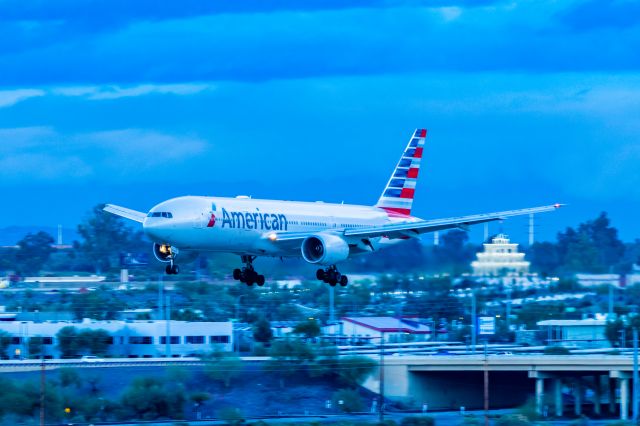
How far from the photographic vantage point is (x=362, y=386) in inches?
3356

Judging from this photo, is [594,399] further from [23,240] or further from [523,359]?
[23,240]

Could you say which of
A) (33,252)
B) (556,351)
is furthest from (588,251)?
(33,252)

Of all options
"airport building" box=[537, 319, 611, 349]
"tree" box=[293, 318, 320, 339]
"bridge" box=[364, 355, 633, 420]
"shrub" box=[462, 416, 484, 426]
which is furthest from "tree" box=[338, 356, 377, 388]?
"airport building" box=[537, 319, 611, 349]

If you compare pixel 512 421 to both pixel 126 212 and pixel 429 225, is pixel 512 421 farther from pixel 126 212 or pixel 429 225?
pixel 126 212

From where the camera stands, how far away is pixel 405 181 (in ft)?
268

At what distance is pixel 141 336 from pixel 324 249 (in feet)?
104

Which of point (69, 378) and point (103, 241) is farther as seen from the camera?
point (103, 241)

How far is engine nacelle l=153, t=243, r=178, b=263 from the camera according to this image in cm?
6732

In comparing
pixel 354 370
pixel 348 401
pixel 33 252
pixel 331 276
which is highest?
pixel 331 276

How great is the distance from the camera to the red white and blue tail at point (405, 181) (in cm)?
8012

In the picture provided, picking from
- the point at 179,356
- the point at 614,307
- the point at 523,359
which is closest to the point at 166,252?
the point at 523,359

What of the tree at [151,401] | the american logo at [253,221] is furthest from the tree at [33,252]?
the american logo at [253,221]

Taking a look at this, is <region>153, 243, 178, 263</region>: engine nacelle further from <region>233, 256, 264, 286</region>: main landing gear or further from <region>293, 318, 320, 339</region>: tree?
<region>293, 318, 320, 339</region>: tree

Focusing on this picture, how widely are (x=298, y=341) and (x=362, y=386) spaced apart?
912 centimetres
